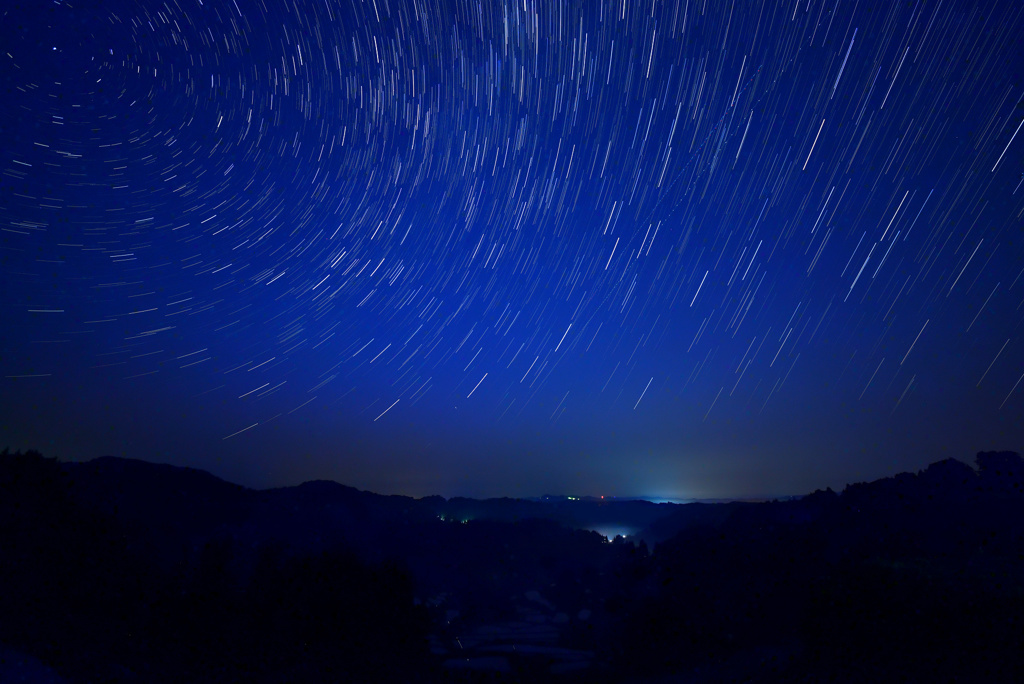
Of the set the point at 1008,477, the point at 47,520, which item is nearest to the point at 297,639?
the point at 47,520

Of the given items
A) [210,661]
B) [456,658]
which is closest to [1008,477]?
[456,658]

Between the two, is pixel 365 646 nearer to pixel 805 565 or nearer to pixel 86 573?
pixel 86 573

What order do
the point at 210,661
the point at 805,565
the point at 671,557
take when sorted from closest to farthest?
the point at 210,661, the point at 805,565, the point at 671,557

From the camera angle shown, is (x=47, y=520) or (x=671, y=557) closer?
(x=47, y=520)

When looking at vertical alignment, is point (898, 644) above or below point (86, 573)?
below

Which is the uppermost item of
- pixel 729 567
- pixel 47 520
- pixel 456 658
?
pixel 47 520

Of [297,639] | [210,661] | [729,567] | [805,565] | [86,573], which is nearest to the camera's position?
[210,661]
